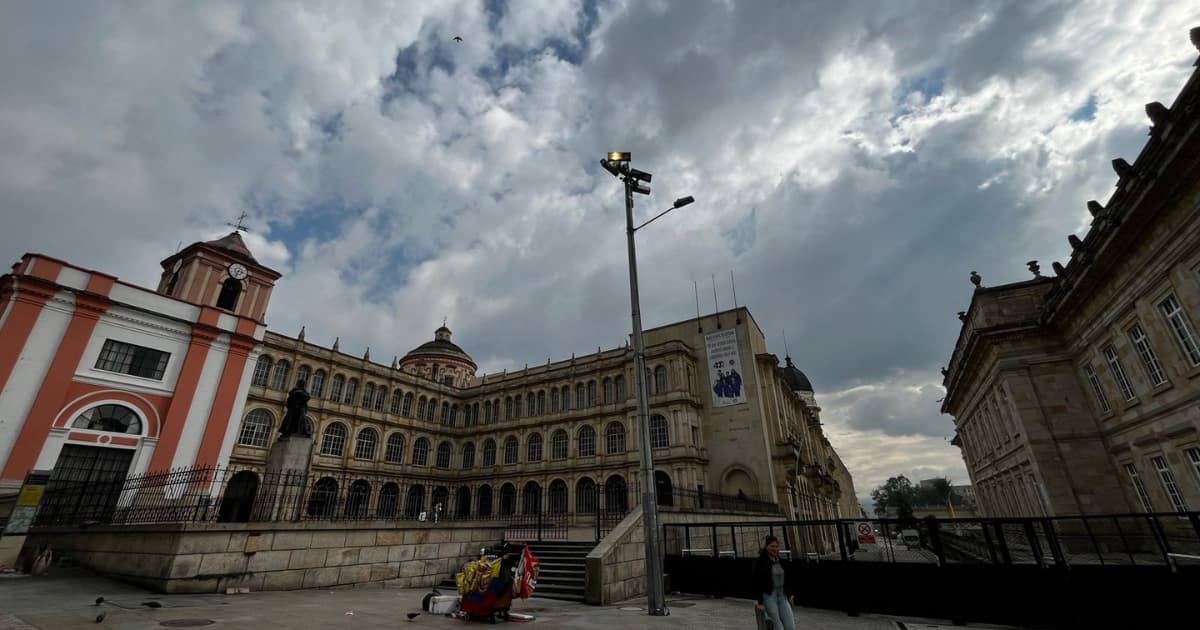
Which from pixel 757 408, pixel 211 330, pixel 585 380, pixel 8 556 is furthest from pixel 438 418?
pixel 8 556

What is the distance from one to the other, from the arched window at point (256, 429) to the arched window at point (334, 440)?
3.41 m

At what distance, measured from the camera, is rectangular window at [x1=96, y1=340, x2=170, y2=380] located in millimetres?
20984

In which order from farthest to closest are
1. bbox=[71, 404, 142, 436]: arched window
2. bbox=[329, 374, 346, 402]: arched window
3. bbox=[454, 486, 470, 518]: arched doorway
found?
bbox=[454, 486, 470, 518]: arched doorway
bbox=[329, 374, 346, 402]: arched window
bbox=[71, 404, 142, 436]: arched window

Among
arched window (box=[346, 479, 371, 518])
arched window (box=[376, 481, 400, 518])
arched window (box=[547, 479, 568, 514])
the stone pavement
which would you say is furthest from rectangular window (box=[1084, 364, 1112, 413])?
arched window (box=[376, 481, 400, 518])

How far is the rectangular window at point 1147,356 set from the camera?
14.0 m

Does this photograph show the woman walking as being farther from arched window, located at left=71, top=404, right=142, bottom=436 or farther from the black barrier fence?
arched window, located at left=71, top=404, right=142, bottom=436

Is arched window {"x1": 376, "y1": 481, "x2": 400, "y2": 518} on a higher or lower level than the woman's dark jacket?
higher

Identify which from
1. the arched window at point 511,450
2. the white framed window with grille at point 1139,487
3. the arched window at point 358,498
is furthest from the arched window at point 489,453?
the white framed window with grille at point 1139,487

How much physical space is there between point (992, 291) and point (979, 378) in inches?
242

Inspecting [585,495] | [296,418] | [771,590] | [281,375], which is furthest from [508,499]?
[771,590]

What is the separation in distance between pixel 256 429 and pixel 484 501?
1705 centimetres

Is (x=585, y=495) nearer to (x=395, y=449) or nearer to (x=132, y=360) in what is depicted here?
(x=395, y=449)

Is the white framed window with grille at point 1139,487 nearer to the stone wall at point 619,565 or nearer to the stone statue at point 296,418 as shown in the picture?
the stone wall at point 619,565

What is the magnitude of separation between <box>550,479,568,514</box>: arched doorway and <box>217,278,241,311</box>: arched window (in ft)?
77.2
